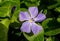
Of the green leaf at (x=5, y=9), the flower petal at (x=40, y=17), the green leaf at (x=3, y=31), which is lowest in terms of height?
the green leaf at (x=3, y=31)

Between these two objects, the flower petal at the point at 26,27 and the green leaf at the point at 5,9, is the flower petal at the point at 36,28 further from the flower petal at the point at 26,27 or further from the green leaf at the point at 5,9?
the green leaf at the point at 5,9

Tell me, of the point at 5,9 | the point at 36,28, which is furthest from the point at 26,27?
the point at 5,9

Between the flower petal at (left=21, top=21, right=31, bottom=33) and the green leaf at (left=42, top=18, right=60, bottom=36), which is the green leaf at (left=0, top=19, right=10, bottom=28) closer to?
the flower petal at (left=21, top=21, right=31, bottom=33)

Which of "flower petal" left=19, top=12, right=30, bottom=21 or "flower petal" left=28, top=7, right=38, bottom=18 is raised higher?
"flower petal" left=28, top=7, right=38, bottom=18

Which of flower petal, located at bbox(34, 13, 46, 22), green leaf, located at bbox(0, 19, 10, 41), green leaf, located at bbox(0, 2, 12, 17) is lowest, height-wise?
green leaf, located at bbox(0, 19, 10, 41)

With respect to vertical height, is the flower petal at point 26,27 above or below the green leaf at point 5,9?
below

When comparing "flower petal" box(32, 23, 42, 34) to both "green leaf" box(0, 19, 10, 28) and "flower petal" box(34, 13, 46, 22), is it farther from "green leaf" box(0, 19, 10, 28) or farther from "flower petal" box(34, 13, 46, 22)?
"green leaf" box(0, 19, 10, 28)

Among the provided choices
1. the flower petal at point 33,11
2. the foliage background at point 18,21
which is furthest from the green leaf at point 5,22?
the flower petal at point 33,11

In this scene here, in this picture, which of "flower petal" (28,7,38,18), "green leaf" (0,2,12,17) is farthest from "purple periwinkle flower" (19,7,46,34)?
"green leaf" (0,2,12,17)
